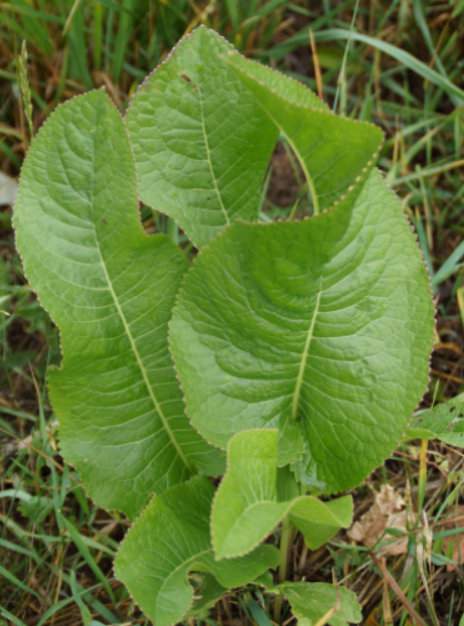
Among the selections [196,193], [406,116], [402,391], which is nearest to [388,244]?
[402,391]

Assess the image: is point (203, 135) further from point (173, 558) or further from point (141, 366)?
point (173, 558)

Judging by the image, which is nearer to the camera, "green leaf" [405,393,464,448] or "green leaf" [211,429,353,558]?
"green leaf" [211,429,353,558]

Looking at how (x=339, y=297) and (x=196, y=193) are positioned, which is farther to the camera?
(x=196, y=193)

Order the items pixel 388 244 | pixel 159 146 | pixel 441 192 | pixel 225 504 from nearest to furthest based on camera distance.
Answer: pixel 225 504 < pixel 388 244 < pixel 159 146 < pixel 441 192

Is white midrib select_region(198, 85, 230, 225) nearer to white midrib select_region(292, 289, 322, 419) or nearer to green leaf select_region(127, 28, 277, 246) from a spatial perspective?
green leaf select_region(127, 28, 277, 246)

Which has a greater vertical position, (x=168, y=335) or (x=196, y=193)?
(x=196, y=193)

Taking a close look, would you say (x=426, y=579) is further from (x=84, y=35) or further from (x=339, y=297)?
(x=84, y=35)

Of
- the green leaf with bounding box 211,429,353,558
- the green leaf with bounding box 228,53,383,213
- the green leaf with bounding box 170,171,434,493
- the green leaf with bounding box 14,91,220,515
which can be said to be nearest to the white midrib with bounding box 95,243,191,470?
the green leaf with bounding box 14,91,220,515

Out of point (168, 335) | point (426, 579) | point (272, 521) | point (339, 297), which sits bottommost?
point (426, 579)

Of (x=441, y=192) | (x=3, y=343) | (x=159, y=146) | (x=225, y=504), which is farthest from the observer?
(x=441, y=192)
